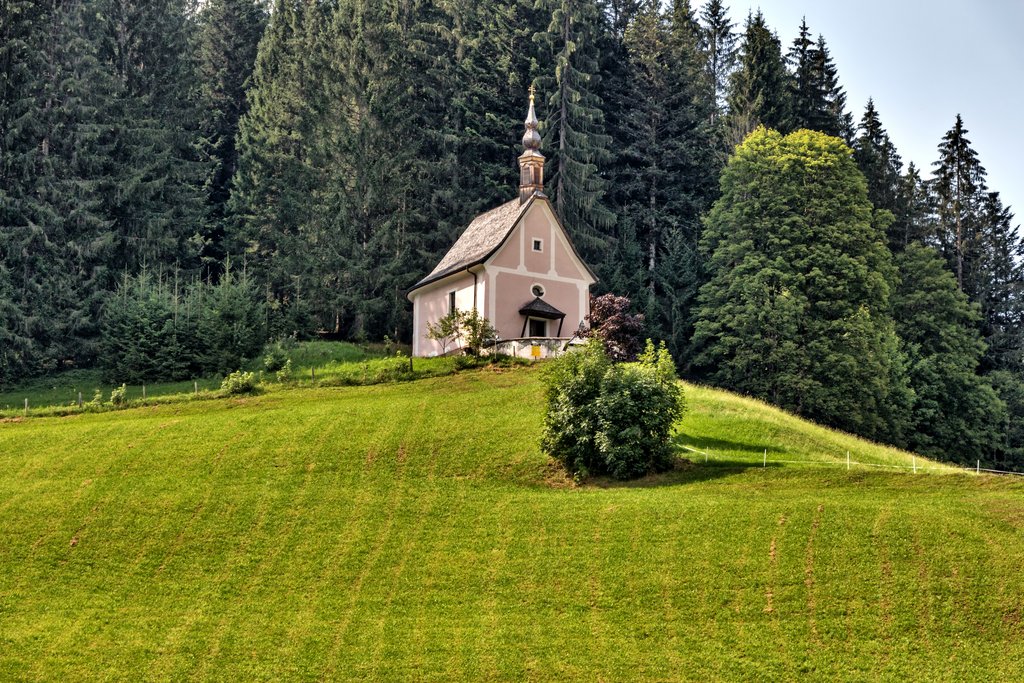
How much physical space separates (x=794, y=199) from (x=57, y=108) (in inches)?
1580

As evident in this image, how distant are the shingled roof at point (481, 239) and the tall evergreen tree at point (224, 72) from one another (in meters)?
25.6

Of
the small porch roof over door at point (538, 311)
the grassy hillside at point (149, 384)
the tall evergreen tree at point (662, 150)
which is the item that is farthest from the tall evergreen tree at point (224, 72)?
the small porch roof over door at point (538, 311)

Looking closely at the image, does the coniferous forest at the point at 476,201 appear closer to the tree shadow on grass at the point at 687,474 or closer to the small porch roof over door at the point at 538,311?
the small porch roof over door at the point at 538,311

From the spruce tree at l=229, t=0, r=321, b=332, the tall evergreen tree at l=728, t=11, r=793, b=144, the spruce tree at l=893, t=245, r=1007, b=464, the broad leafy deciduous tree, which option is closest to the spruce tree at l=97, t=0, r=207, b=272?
the spruce tree at l=229, t=0, r=321, b=332

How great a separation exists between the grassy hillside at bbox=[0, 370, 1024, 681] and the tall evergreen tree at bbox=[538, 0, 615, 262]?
105 ft

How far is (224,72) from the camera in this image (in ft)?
267

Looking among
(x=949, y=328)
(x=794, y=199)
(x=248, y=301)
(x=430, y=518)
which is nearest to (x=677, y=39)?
(x=794, y=199)

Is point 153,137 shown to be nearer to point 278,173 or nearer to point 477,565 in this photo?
point 278,173

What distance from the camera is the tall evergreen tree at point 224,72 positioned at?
7719 cm

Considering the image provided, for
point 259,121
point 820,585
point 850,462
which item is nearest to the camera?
point 820,585

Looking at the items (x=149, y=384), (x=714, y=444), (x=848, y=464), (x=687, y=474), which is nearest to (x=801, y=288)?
(x=714, y=444)

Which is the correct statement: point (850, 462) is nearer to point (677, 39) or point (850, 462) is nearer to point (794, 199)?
point (794, 199)

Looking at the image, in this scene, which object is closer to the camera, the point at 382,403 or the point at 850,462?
the point at 850,462

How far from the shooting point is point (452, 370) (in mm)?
45281
